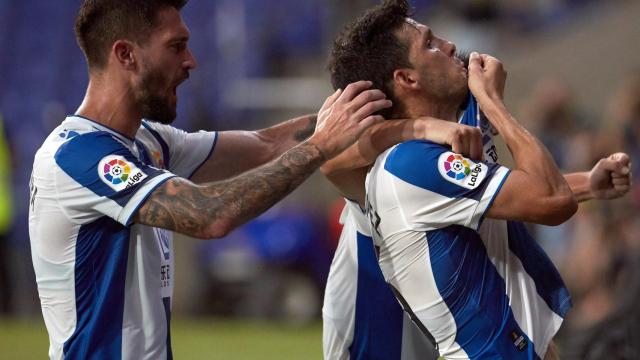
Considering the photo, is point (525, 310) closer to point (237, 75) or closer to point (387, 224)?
point (387, 224)

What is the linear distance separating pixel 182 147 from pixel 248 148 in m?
0.36

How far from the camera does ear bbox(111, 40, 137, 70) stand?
453 cm

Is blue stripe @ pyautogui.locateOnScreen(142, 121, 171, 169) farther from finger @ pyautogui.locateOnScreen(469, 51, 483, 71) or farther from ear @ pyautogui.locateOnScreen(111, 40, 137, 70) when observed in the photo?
Result: finger @ pyautogui.locateOnScreen(469, 51, 483, 71)

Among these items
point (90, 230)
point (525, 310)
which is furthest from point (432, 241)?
point (90, 230)

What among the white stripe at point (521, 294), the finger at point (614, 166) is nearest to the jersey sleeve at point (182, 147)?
the white stripe at point (521, 294)

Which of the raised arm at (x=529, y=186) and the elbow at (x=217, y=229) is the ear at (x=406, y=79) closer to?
the raised arm at (x=529, y=186)

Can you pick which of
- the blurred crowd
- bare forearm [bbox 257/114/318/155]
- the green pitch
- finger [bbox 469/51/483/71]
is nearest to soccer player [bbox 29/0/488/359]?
finger [bbox 469/51/483/71]

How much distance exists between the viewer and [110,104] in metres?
4.57

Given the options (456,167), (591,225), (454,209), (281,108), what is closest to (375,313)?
(454,209)

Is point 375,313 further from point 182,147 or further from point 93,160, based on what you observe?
point 93,160

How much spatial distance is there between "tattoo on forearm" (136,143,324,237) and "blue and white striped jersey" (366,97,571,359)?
350mm

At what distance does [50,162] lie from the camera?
14.4ft

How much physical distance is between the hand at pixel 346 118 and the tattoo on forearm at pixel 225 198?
0.17 ft

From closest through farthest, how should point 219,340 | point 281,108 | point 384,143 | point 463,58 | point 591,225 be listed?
point 384,143
point 463,58
point 591,225
point 219,340
point 281,108
